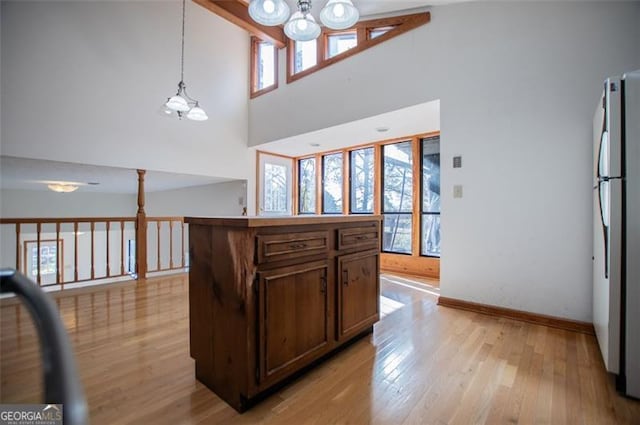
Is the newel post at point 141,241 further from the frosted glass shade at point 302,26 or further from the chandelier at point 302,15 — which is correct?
the frosted glass shade at point 302,26

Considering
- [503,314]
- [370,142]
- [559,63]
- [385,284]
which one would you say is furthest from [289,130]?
[503,314]

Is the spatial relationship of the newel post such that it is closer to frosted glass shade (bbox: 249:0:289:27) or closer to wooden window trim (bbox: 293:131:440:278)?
frosted glass shade (bbox: 249:0:289:27)

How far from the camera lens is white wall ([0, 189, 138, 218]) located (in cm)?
648

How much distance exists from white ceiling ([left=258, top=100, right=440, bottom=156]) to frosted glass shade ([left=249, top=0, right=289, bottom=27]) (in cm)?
174

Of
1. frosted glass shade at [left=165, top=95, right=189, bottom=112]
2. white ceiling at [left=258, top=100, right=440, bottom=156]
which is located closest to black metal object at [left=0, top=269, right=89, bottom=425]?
frosted glass shade at [left=165, top=95, right=189, bottom=112]

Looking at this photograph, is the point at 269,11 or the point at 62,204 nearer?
the point at 269,11

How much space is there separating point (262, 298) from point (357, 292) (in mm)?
892

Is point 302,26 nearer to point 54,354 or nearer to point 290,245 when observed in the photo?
point 290,245

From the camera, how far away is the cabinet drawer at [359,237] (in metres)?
2.03

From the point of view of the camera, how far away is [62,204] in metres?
7.07

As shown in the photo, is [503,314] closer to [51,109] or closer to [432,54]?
→ [432,54]

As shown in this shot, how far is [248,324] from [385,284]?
2837 mm

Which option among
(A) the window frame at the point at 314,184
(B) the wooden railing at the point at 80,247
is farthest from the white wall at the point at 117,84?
(B) the wooden railing at the point at 80,247

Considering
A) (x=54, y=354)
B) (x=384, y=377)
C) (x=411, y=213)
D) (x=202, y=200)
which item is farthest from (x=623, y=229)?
(x=202, y=200)
